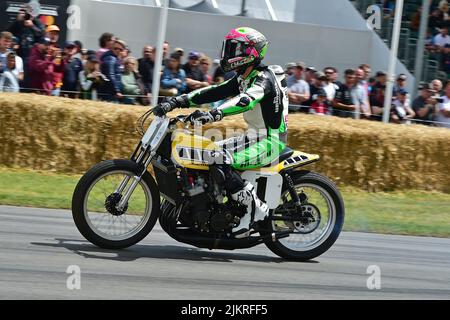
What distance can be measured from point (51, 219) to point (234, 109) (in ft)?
8.89

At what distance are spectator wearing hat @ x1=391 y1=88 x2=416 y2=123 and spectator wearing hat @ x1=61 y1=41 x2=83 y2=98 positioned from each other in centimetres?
551

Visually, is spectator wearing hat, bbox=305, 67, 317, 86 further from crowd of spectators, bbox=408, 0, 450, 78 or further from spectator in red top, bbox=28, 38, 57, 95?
crowd of spectators, bbox=408, 0, 450, 78

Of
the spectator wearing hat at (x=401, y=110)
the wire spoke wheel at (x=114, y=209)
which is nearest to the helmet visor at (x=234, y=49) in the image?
the wire spoke wheel at (x=114, y=209)

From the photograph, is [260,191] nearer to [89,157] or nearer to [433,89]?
[89,157]

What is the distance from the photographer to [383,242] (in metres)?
9.25

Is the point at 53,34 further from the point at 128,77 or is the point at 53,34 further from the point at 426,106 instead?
the point at 426,106

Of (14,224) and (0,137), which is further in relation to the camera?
(0,137)

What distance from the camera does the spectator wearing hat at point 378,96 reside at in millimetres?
15000

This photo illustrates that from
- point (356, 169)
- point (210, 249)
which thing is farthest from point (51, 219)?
point (356, 169)

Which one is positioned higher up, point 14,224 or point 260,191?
point 260,191

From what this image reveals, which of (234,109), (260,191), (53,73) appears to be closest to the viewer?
(234,109)

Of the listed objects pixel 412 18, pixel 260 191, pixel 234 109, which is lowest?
pixel 260 191

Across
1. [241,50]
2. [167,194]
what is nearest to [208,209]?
[167,194]
